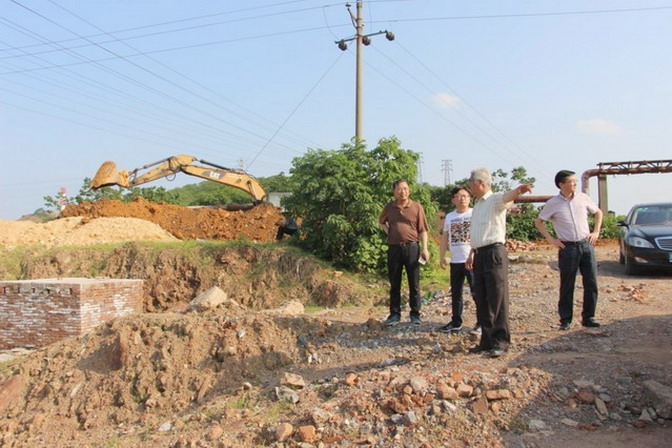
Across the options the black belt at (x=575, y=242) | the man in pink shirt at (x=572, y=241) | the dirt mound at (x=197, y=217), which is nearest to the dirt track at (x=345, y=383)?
the man in pink shirt at (x=572, y=241)

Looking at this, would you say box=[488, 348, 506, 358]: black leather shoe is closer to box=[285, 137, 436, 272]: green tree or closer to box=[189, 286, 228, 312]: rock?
box=[189, 286, 228, 312]: rock

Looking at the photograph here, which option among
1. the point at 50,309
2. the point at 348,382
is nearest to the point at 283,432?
the point at 348,382

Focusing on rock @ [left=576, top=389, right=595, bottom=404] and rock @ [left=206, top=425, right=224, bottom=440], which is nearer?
rock @ [left=576, top=389, right=595, bottom=404]

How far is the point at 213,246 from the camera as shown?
14.1 meters

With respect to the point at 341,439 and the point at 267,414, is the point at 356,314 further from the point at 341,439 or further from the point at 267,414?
the point at 341,439

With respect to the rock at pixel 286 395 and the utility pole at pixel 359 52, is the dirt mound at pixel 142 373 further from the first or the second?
the utility pole at pixel 359 52

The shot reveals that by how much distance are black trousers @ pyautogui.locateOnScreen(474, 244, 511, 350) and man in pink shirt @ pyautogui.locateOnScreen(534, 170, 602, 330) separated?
1.18 meters

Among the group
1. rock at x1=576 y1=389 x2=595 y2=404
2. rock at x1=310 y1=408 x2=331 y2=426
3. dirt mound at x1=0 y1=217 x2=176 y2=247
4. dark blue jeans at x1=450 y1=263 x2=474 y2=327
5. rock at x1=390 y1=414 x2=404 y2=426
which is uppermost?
dirt mound at x1=0 y1=217 x2=176 y2=247

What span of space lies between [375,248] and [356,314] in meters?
3.26

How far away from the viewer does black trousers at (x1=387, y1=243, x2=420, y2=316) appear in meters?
6.60

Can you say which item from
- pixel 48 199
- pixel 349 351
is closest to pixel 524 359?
pixel 349 351

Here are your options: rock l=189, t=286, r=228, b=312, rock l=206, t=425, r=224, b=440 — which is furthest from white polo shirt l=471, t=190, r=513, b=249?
rock l=189, t=286, r=228, b=312

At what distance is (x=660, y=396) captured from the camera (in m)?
4.05

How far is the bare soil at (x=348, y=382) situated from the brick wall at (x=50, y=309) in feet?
4.63
